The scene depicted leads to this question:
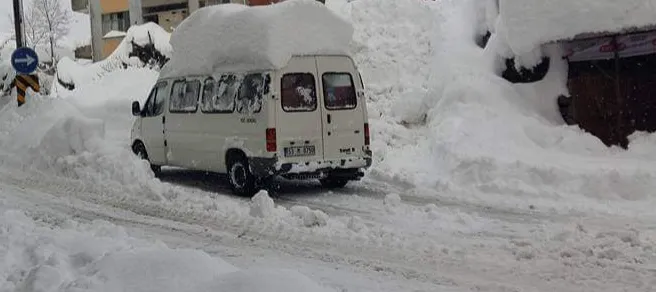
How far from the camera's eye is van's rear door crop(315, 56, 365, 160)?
430 inches

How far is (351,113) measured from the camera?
36.8 ft

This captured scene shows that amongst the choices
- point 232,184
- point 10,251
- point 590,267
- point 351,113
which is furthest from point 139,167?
point 590,267

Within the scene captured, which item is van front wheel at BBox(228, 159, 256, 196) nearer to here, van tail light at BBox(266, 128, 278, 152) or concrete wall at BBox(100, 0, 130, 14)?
van tail light at BBox(266, 128, 278, 152)

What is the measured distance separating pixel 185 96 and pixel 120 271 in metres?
7.49

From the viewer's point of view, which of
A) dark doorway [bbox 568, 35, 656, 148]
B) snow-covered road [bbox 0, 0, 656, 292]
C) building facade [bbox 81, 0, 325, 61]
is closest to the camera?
snow-covered road [bbox 0, 0, 656, 292]

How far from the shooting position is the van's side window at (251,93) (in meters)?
10.5

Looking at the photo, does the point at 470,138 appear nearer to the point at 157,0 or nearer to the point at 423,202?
the point at 423,202

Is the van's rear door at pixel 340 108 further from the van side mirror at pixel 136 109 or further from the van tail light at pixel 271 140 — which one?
the van side mirror at pixel 136 109

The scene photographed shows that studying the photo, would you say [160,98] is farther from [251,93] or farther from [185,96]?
[251,93]

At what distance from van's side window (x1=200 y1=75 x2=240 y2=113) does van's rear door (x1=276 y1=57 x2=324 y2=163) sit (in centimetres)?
94

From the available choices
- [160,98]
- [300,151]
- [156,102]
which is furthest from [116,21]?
[300,151]

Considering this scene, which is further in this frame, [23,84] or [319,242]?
[23,84]

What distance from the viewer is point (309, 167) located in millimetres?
10766

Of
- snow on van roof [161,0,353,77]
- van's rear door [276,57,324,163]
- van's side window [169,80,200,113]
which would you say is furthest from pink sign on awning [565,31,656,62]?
van's side window [169,80,200,113]
